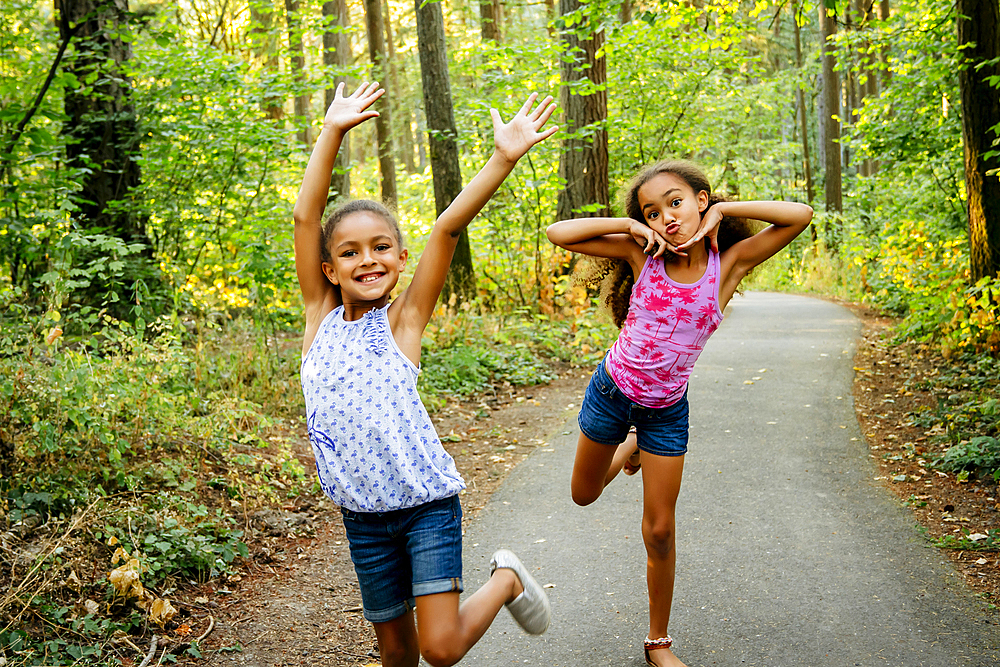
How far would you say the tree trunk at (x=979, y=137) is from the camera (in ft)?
25.1

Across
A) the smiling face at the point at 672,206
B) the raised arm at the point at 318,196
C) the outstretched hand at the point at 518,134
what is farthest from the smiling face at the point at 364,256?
the smiling face at the point at 672,206

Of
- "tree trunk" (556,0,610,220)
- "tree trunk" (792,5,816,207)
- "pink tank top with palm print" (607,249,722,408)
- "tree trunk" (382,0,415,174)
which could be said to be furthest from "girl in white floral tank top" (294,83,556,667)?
"tree trunk" (792,5,816,207)

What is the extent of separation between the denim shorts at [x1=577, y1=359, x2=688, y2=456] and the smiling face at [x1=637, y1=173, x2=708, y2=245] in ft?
2.17

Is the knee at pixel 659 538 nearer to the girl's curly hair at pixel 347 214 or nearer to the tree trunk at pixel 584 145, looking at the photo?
the girl's curly hair at pixel 347 214

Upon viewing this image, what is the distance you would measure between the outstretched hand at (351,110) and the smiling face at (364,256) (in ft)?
1.09

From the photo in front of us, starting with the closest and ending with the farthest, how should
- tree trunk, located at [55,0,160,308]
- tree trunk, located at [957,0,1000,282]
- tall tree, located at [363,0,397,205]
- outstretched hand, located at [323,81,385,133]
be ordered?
outstretched hand, located at [323,81,385,133] < tree trunk, located at [55,0,160,308] < tree trunk, located at [957,0,1000,282] < tall tree, located at [363,0,397,205]

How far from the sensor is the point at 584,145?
12.3 meters

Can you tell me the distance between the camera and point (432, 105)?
11.7 meters

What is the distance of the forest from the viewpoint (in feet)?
14.4

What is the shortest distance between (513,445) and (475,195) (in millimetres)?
4752

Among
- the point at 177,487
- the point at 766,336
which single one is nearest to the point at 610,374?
the point at 177,487

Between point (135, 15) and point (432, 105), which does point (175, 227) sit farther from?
point (432, 105)

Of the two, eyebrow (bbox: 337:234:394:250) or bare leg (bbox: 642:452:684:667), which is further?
bare leg (bbox: 642:452:684:667)

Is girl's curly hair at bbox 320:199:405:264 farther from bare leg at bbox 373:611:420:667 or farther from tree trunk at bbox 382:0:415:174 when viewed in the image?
tree trunk at bbox 382:0:415:174
